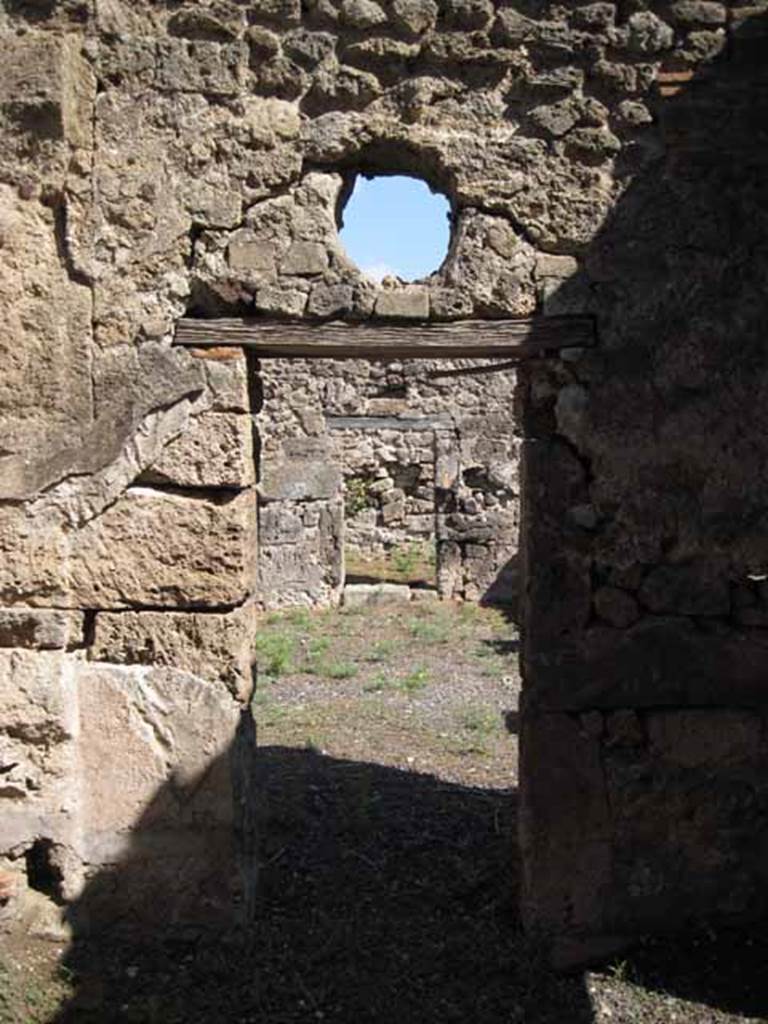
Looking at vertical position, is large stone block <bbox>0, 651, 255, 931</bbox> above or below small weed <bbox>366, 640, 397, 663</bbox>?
above

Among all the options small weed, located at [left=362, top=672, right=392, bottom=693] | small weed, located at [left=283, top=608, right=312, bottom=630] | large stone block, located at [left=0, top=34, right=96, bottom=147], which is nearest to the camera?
large stone block, located at [left=0, top=34, right=96, bottom=147]

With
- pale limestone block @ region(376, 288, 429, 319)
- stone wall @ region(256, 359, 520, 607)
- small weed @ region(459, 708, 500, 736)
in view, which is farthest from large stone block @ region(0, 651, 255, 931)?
stone wall @ region(256, 359, 520, 607)

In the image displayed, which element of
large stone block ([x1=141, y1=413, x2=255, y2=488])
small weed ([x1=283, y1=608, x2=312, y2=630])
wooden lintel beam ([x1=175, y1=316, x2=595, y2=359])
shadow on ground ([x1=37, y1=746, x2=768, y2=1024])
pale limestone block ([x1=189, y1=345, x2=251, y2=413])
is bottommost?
shadow on ground ([x1=37, y1=746, x2=768, y2=1024])

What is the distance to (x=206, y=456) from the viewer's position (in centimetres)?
393

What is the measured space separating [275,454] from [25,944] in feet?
28.7

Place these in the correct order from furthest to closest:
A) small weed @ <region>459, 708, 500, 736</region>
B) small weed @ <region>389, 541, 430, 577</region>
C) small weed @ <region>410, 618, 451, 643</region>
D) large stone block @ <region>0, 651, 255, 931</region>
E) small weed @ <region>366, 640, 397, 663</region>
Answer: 1. small weed @ <region>389, 541, 430, 577</region>
2. small weed @ <region>410, 618, 451, 643</region>
3. small weed @ <region>366, 640, 397, 663</region>
4. small weed @ <region>459, 708, 500, 736</region>
5. large stone block @ <region>0, 651, 255, 931</region>

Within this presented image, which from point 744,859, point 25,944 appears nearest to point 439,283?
point 744,859

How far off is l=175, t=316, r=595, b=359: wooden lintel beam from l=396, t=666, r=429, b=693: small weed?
179 inches

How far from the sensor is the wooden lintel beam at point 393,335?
391cm

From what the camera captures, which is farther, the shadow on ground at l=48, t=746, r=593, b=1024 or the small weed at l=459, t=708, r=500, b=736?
the small weed at l=459, t=708, r=500, b=736

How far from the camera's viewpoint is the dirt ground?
12.3 ft

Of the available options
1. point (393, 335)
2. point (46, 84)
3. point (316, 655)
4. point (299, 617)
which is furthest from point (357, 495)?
point (46, 84)

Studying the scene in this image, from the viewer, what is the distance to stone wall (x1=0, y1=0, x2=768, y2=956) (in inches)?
152

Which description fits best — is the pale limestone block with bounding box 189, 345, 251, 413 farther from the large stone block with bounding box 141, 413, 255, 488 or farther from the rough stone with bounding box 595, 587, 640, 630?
the rough stone with bounding box 595, 587, 640, 630
